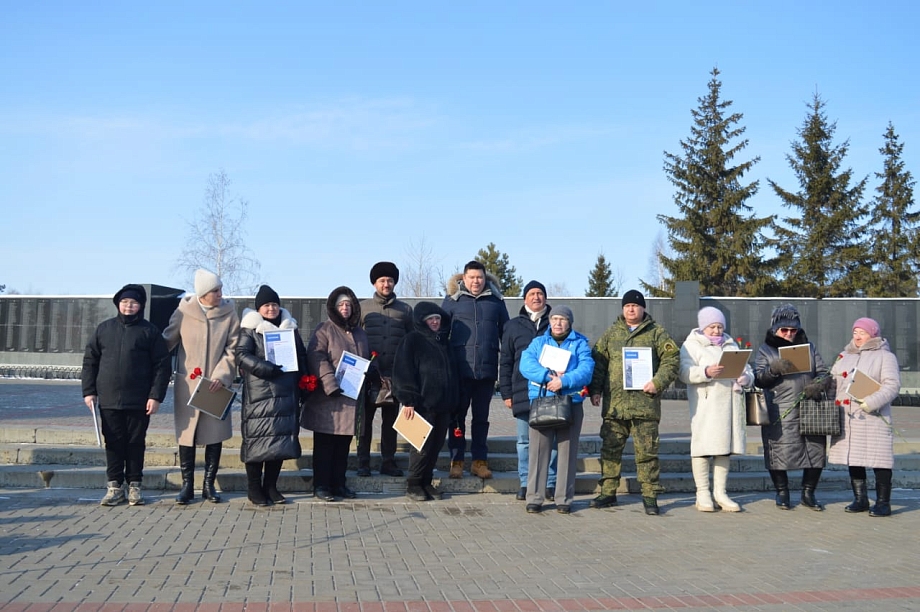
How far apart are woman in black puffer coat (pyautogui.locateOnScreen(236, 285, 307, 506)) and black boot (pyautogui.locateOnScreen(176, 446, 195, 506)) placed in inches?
22.2

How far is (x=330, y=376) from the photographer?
8.13 metres

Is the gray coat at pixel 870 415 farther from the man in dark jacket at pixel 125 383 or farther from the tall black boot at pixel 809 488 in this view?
the man in dark jacket at pixel 125 383

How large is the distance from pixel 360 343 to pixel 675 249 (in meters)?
29.8

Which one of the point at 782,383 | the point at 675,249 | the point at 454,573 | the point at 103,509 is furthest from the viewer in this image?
the point at 675,249

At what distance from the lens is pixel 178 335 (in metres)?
8.17

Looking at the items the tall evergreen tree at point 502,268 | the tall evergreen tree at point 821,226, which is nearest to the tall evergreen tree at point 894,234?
the tall evergreen tree at point 821,226

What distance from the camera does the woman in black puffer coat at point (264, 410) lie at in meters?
7.77

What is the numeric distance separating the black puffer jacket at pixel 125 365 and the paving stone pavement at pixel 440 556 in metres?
1.03

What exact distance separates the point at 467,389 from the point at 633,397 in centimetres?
170

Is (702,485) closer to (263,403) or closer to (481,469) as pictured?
(481,469)

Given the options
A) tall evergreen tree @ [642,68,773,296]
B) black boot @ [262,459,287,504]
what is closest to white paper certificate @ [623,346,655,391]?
black boot @ [262,459,287,504]

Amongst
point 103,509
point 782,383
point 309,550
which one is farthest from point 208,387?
point 782,383

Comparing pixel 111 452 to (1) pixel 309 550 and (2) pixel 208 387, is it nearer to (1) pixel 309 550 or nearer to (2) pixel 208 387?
(2) pixel 208 387

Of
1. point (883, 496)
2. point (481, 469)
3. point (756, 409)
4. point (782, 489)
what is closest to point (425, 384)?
point (481, 469)
